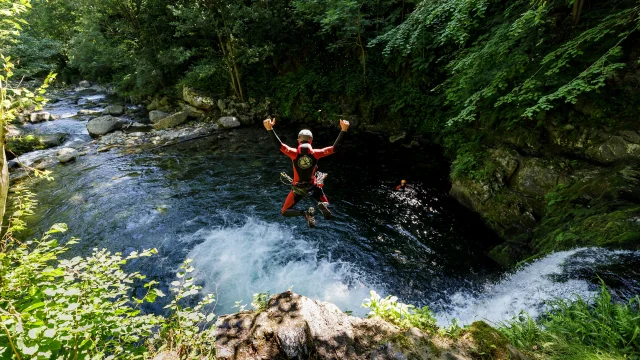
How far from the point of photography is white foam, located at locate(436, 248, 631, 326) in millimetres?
4566

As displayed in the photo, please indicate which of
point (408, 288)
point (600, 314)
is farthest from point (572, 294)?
point (408, 288)

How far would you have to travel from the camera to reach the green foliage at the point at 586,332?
2.99m

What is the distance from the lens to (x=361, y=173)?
1125 centimetres

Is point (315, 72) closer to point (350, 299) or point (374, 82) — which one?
point (374, 82)

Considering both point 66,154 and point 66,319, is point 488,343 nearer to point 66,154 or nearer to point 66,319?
point 66,319

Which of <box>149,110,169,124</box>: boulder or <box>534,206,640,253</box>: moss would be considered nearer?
<box>534,206,640,253</box>: moss

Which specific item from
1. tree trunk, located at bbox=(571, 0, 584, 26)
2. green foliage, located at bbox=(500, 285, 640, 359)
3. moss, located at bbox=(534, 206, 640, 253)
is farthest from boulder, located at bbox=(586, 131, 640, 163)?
green foliage, located at bbox=(500, 285, 640, 359)

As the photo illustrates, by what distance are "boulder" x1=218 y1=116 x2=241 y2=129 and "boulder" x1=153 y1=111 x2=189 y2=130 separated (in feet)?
8.25

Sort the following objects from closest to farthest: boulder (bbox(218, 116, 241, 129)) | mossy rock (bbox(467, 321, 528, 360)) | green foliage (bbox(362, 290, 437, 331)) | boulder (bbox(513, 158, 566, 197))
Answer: mossy rock (bbox(467, 321, 528, 360))
green foliage (bbox(362, 290, 437, 331))
boulder (bbox(513, 158, 566, 197))
boulder (bbox(218, 116, 241, 129))

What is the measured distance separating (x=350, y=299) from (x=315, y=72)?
14142 mm

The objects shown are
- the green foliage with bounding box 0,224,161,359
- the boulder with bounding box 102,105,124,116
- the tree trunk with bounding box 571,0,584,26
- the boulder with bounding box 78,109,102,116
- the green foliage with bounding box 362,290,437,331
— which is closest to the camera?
the green foliage with bounding box 0,224,161,359

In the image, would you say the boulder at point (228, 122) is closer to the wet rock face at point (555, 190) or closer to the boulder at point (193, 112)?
the boulder at point (193, 112)

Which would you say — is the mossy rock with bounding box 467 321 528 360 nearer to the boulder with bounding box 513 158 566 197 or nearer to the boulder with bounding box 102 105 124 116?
the boulder with bounding box 513 158 566 197

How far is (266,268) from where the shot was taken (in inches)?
272
